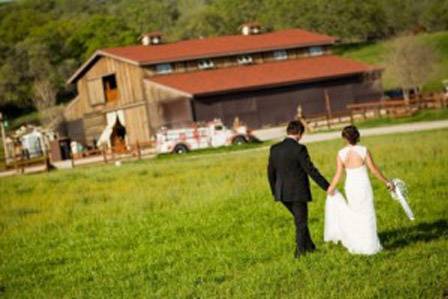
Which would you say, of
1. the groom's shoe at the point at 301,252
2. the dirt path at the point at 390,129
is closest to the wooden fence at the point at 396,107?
the dirt path at the point at 390,129

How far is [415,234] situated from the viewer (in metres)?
10.1

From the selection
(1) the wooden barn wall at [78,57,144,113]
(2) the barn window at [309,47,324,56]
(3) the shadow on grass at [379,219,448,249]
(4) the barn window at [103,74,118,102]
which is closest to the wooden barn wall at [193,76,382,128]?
(2) the barn window at [309,47,324,56]

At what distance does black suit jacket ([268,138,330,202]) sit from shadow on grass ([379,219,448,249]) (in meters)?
1.32

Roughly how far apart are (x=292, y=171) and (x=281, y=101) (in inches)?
1617

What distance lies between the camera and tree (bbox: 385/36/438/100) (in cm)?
5997

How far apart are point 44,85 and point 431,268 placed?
69009mm

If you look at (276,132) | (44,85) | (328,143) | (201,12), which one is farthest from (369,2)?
(328,143)

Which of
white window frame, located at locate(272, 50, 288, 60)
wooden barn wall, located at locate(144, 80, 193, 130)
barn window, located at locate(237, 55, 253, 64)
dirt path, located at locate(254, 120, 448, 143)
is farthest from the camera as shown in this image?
white window frame, located at locate(272, 50, 288, 60)

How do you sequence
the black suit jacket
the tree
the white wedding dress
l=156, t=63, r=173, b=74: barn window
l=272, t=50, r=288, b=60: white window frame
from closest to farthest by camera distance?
the white wedding dress, the black suit jacket, l=156, t=63, r=173, b=74: barn window, l=272, t=50, r=288, b=60: white window frame, the tree

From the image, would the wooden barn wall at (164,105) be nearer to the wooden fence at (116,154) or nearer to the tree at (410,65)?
the wooden fence at (116,154)

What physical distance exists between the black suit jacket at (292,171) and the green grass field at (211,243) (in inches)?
33.5

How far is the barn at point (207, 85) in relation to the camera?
47.8 meters

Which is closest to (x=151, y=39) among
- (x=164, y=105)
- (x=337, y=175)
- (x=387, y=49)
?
(x=164, y=105)

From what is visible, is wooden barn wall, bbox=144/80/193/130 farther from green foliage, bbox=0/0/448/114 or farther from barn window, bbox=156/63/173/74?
green foliage, bbox=0/0/448/114
